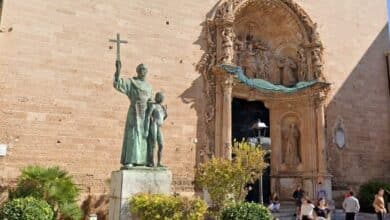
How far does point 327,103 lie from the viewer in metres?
14.6

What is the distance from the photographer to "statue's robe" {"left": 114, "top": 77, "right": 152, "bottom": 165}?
7.52 m

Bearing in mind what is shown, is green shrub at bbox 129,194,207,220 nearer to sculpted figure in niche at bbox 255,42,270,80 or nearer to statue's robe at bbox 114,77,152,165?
statue's robe at bbox 114,77,152,165

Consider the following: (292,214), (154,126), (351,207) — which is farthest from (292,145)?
(154,126)

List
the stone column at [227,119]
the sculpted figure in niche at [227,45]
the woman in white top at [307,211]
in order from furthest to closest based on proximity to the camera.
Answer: the sculpted figure in niche at [227,45]
the stone column at [227,119]
the woman in white top at [307,211]

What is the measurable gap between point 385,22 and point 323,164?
24.6ft

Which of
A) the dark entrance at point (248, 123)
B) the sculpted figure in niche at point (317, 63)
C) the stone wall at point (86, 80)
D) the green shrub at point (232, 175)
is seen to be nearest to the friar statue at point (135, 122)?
the green shrub at point (232, 175)

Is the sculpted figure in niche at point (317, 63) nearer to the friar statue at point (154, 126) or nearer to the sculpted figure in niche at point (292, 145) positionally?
the sculpted figure in niche at point (292, 145)

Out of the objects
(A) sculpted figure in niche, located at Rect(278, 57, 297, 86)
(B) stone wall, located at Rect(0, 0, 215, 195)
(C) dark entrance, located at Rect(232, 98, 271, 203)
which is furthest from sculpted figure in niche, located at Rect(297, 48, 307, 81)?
(B) stone wall, located at Rect(0, 0, 215, 195)

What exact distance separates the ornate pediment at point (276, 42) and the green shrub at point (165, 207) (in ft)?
24.6

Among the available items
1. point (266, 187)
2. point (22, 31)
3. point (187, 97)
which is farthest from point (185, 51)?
point (266, 187)

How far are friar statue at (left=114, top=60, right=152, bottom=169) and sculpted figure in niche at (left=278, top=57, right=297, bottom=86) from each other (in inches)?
320

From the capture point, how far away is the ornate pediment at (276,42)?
46.4ft

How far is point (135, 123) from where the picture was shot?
7.64m

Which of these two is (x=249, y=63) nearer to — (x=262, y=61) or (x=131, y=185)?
(x=262, y=61)
